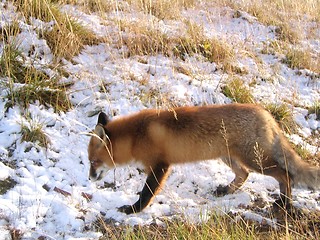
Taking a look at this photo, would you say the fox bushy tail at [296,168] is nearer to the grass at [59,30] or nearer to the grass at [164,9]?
the grass at [59,30]

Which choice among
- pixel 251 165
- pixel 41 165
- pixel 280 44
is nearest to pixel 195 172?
pixel 251 165

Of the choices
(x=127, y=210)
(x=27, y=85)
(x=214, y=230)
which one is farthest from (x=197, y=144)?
(x=27, y=85)

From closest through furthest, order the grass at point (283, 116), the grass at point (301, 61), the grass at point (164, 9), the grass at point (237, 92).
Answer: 1. the grass at point (283, 116)
2. the grass at point (237, 92)
3. the grass at point (301, 61)
4. the grass at point (164, 9)

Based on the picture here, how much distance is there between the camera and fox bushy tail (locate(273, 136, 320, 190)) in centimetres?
395

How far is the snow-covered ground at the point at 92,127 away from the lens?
3.67 metres

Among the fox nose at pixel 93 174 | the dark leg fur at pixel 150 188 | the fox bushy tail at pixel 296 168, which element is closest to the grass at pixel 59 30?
the fox nose at pixel 93 174

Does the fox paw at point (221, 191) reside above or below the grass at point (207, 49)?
below

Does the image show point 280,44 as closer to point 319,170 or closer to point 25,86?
point 319,170

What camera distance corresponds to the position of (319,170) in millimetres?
3932

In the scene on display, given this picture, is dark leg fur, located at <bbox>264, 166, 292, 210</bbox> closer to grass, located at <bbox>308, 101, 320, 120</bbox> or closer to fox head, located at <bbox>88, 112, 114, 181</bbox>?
fox head, located at <bbox>88, 112, 114, 181</bbox>

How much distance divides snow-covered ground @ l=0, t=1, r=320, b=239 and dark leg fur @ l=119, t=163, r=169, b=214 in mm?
78

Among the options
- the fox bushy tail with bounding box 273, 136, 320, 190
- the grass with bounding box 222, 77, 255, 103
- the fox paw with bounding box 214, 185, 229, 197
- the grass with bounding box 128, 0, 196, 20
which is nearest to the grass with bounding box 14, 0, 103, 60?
the grass with bounding box 128, 0, 196, 20

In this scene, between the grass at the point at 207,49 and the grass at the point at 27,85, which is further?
the grass at the point at 207,49

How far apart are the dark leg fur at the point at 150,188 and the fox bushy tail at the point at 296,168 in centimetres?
110
